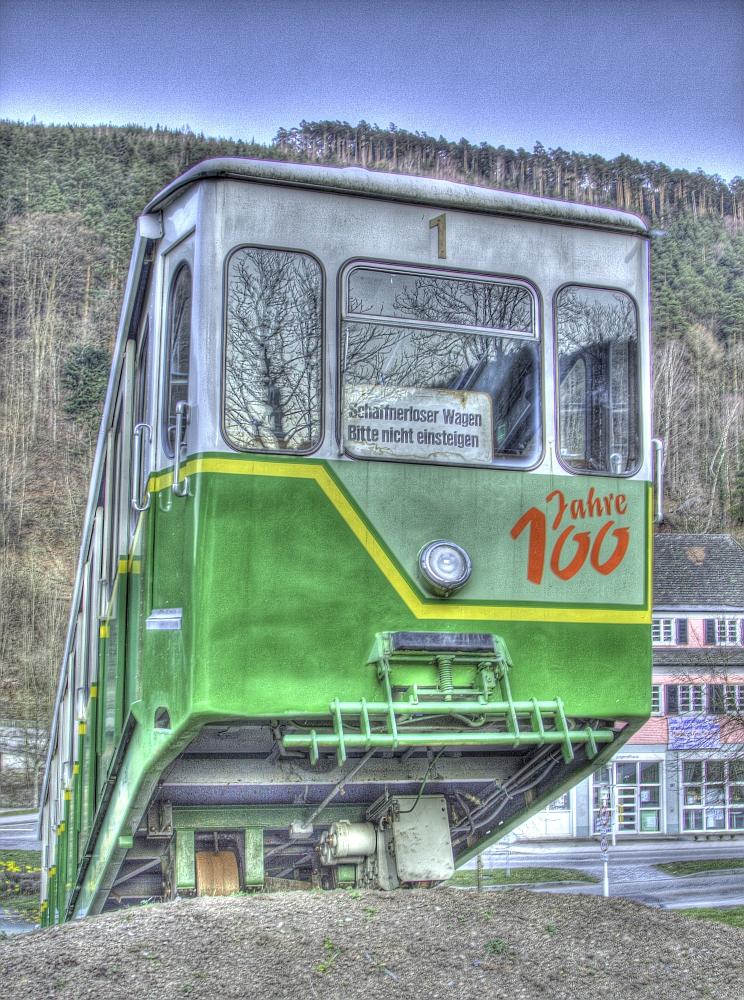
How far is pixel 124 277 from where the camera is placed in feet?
256

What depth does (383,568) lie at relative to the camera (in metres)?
5.29

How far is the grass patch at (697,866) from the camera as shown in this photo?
99.8 ft

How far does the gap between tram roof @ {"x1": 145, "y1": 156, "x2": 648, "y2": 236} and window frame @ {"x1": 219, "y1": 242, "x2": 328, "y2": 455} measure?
0.32 meters

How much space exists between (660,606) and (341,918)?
31760 mm

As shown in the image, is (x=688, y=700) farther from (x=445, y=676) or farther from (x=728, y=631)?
(x=445, y=676)

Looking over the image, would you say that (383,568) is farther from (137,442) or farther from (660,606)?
(660,606)

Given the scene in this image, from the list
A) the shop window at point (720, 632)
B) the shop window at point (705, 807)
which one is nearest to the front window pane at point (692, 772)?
the shop window at point (705, 807)

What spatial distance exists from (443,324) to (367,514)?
1.03 m

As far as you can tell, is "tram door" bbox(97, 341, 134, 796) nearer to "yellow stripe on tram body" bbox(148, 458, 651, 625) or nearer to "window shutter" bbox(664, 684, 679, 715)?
"yellow stripe on tram body" bbox(148, 458, 651, 625)

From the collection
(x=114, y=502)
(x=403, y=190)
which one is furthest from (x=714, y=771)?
(x=403, y=190)

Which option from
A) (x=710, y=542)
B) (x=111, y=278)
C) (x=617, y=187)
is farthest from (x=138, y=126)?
(x=710, y=542)

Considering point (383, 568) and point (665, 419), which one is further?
point (665, 419)

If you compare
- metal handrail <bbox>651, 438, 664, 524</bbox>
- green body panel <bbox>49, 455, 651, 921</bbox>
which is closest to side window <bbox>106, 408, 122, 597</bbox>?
green body panel <bbox>49, 455, 651, 921</bbox>

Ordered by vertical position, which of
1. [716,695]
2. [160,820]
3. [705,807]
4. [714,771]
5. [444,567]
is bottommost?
[705,807]
